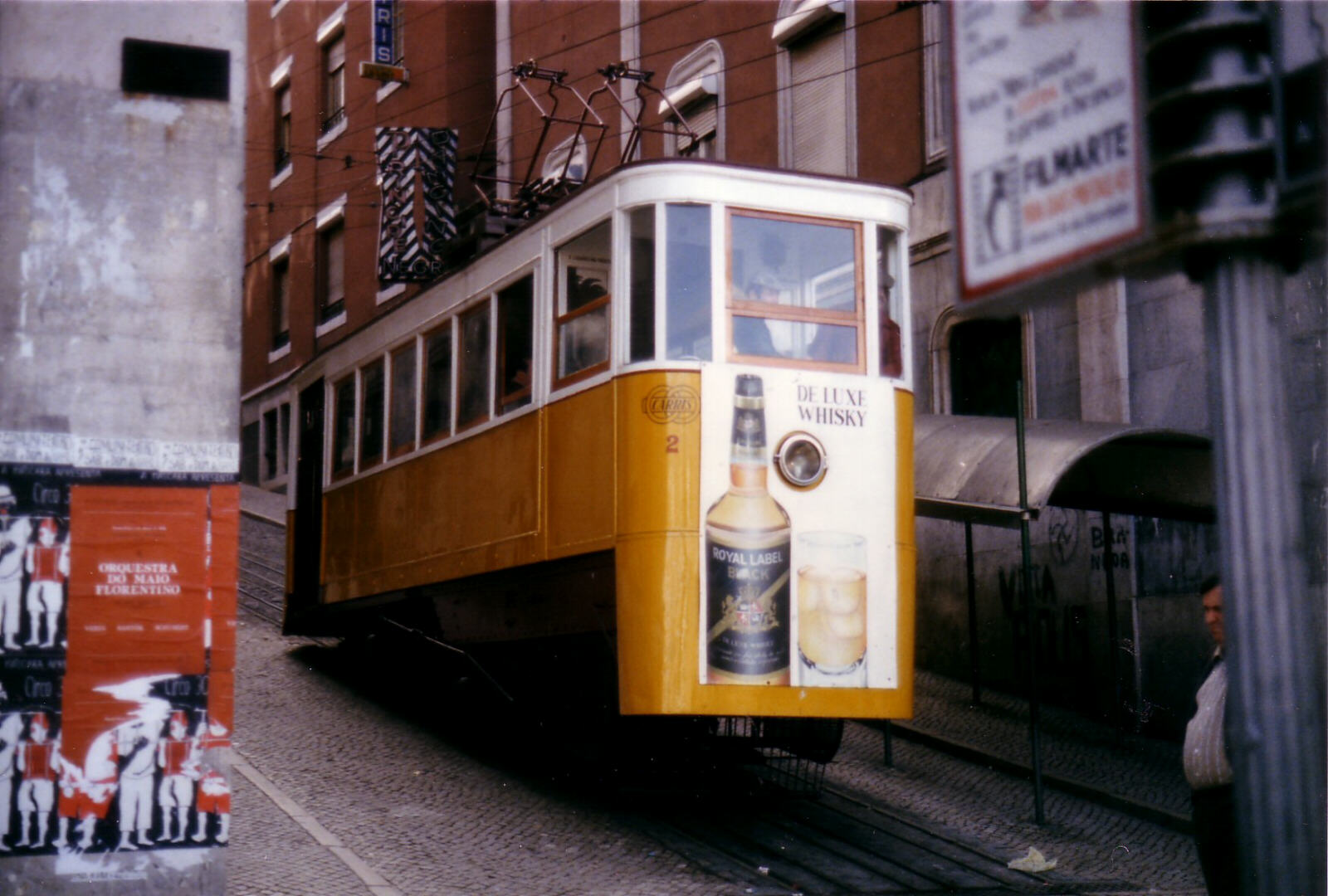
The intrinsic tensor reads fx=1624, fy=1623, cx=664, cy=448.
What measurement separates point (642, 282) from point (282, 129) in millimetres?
24003

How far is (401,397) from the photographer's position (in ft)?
42.9

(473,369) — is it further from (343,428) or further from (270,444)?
(270,444)

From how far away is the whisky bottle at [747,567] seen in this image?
9148 mm

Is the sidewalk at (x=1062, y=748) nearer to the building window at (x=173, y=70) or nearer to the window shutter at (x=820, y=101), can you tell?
the window shutter at (x=820, y=101)

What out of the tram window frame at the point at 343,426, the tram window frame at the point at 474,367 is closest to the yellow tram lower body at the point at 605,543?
the tram window frame at the point at 474,367

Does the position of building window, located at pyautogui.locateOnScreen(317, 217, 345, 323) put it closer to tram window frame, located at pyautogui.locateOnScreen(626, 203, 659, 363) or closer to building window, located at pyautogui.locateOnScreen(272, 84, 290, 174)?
building window, located at pyautogui.locateOnScreen(272, 84, 290, 174)

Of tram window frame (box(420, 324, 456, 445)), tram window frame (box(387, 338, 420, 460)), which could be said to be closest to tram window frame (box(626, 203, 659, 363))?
tram window frame (box(420, 324, 456, 445))

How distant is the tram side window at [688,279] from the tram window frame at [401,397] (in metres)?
3.67

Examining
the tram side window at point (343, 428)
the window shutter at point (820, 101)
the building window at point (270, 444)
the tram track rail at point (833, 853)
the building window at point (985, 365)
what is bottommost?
the tram track rail at point (833, 853)

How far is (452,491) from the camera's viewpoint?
11797 mm

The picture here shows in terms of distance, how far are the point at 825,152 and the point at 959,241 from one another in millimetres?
15112

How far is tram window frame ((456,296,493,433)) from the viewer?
449 inches

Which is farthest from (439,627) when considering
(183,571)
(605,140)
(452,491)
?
(605,140)

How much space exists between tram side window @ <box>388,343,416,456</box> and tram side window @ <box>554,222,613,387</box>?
271cm
